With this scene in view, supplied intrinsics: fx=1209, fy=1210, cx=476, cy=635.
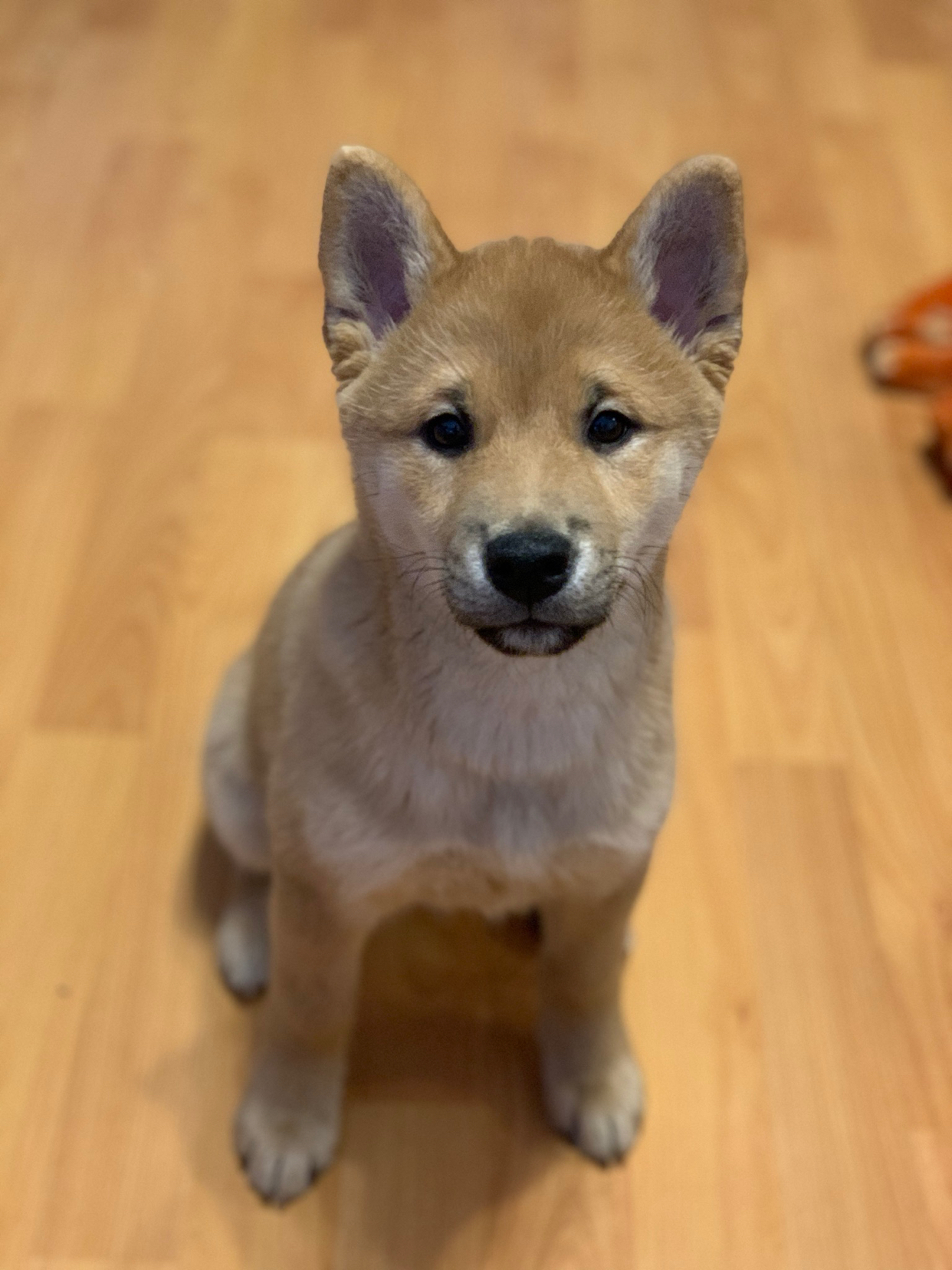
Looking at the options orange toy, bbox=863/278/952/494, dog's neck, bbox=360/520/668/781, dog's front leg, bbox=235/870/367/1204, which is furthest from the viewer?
orange toy, bbox=863/278/952/494

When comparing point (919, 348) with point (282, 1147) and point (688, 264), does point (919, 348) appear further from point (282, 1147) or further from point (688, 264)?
point (282, 1147)

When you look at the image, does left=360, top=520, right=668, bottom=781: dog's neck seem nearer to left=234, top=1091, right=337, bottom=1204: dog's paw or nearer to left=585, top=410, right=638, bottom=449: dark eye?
left=585, top=410, right=638, bottom=449: dark eye

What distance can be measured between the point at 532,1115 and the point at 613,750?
57cm

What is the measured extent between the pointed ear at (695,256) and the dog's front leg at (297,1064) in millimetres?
702

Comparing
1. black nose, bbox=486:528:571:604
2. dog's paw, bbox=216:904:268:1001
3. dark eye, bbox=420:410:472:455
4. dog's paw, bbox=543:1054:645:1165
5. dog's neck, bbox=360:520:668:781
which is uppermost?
dark eye, bbox=420:410:472:455

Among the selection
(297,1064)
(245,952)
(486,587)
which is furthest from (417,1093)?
(486,587)

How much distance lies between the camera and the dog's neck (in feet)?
3.69

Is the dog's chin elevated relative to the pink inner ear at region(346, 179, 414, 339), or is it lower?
lower

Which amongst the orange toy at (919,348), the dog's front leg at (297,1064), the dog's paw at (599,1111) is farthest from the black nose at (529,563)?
the orange toy at (919,348)

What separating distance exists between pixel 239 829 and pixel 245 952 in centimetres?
18

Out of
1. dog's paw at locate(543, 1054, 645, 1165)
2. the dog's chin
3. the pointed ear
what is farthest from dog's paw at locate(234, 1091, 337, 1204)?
the pointed ear

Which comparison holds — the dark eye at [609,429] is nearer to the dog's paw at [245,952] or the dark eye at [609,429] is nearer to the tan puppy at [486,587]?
the tan puppy at [486,587]

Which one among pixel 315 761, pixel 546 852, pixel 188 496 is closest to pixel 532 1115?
pixel 546 852

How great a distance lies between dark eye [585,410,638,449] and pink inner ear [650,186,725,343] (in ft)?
0.43
